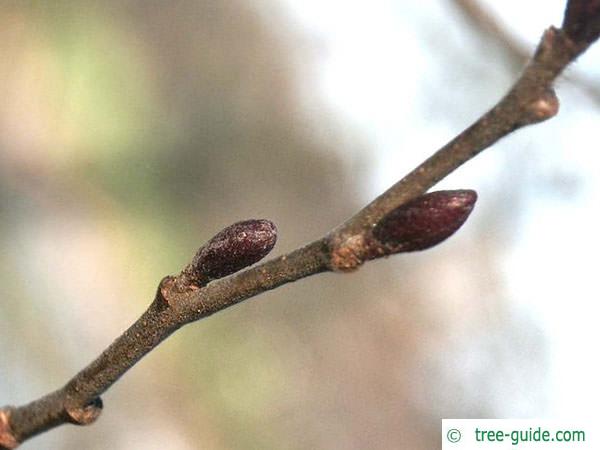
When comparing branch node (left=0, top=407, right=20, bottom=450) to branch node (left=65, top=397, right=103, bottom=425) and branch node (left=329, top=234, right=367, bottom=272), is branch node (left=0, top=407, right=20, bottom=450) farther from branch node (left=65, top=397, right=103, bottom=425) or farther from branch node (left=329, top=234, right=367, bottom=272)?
branch node (left=329, top=234, right=367, bottom=272)

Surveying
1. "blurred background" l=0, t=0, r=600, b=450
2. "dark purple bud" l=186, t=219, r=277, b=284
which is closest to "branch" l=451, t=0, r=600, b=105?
"blurred background" l=0, t=0, r=600, b=450

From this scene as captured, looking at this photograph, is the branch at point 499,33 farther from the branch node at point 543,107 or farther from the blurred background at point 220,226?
the branch node at point 543,107

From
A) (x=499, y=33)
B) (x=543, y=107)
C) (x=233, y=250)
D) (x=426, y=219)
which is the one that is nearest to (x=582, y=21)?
(x=543, y=107)

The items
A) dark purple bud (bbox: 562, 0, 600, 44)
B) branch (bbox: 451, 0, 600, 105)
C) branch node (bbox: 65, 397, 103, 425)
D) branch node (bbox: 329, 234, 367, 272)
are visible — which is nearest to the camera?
dark purple bud (bbox: 562, 0, 600, 44)

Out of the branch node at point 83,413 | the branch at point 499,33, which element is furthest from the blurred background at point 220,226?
the branch node at point 83,413

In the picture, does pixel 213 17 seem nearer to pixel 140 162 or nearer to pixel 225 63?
pixel 225 63

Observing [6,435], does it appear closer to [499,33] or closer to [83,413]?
[83,413]
